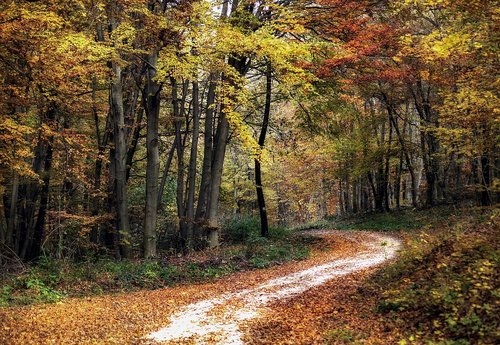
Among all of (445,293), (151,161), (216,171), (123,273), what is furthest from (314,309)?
(216,171)

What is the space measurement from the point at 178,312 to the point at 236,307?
1.30m

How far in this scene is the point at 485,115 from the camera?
11.6 meters

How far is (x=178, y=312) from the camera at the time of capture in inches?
364

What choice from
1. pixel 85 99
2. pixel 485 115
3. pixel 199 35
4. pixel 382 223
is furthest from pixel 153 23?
pixel 382 223

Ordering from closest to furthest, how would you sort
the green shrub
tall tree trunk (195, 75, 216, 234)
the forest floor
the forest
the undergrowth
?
the undergrowth, the forest floor, the forest, tall tree trunk (195, 75, 216, 234), the green shrub

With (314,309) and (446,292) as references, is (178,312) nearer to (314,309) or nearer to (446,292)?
(314,309)

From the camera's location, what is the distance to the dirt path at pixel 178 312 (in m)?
7.36

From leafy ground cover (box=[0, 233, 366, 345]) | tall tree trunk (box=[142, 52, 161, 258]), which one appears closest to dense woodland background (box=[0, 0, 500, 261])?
tall tree trunk (box=[142, 52, 161, 258])

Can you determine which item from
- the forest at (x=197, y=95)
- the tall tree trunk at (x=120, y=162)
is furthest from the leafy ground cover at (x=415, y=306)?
the tall tree trunk at (x=120, y=162)

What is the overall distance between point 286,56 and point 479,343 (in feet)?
31.4

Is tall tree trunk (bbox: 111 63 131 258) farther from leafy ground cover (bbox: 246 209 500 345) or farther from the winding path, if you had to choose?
leafy ground cover (bbox: 246 209 500 345)

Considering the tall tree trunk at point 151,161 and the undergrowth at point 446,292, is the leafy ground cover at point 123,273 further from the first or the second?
the undergrowth at point 446,292

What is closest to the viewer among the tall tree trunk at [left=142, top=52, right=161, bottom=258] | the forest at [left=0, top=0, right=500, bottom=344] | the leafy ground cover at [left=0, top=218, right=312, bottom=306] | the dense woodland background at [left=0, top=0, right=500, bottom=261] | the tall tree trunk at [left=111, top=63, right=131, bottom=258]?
the leafy ground cover at [left=0, top=218, right=312, bottom=306]

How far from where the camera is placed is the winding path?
745cm
